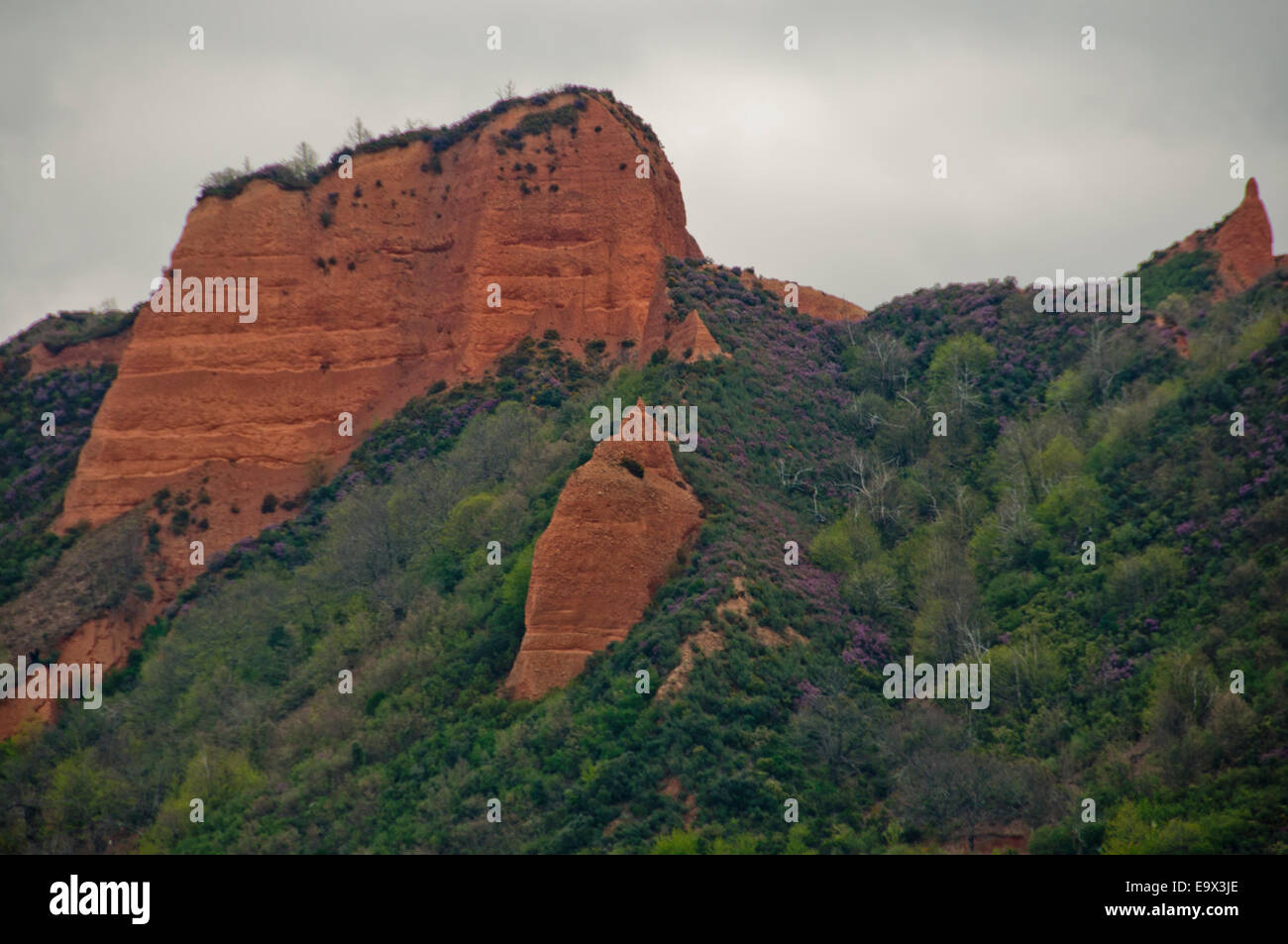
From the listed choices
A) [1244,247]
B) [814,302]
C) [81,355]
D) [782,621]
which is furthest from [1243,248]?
[81,355]

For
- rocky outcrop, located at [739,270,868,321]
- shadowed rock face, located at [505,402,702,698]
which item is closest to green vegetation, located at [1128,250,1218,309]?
rocky outcrop, located at [739,270,868,321]

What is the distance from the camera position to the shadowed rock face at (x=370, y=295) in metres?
55.7

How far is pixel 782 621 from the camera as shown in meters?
39.1

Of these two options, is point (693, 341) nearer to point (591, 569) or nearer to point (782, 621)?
point (591, 569)

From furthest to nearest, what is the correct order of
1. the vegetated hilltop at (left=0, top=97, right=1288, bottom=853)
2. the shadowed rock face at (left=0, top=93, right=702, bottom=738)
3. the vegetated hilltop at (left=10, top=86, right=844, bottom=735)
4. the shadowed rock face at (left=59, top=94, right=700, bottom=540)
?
the shadowed rock face at (left=59, top=94, right=700, bottom=540)
the shadowed rock face at (left=0, top=93, right=702, bottom=738)
the vegetated hilltop at (left=10, top=86, right=844, bottom=735)
the vegetated hilltop at (left=0, top=97, right=1288, bottom=853)

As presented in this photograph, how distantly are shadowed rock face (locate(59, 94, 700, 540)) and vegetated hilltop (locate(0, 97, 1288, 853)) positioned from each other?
181cm

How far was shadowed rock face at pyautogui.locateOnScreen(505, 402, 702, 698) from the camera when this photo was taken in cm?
3872

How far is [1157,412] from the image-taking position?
43.5 meters

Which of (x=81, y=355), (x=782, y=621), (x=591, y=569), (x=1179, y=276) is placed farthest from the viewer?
(x=81, y=355)

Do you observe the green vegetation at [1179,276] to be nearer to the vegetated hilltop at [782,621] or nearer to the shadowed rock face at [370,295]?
the vegetated hilltop at [782,621]

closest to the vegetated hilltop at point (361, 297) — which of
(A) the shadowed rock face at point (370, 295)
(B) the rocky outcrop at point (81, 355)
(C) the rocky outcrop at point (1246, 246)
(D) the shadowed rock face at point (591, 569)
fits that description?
(A) the shadowed rock face at point (370, 295)

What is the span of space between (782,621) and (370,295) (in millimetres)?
25769

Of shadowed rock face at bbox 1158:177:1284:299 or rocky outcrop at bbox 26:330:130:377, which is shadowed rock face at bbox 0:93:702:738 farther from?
shadowed rock face at bbox 1158:177:1284:299
